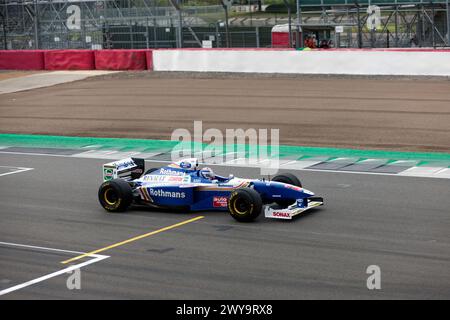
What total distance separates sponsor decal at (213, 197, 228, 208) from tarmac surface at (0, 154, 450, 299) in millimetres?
168

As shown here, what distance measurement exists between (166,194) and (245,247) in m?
2.68

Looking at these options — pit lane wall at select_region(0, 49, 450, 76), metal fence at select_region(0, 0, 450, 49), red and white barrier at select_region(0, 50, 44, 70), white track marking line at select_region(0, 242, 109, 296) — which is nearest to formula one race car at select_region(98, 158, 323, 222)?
white track marking line at select_region(0, 242, 109, 296)

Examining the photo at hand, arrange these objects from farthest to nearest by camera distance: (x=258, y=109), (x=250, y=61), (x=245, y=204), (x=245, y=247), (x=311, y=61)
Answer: (x=250, y=61), (x=311, y=61), (x=258, y=109), (x=245, y=204), (x=245, y=247)

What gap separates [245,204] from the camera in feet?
45.7

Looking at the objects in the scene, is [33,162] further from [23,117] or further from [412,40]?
[412,40]

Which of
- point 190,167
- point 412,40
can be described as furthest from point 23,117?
point 412,40

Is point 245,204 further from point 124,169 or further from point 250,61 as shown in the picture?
point 250,61

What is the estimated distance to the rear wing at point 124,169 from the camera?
1579 cm

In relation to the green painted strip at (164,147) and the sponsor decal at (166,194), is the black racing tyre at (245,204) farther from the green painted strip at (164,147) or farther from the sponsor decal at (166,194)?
the green painted strip at (164,147)

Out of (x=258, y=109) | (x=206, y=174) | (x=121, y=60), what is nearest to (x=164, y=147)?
(x=258, y=109)

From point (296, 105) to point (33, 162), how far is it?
9797 mm

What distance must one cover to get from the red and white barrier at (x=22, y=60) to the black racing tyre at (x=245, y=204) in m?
31.7

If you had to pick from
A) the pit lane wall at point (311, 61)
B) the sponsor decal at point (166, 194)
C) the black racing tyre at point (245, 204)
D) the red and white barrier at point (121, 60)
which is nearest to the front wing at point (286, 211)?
the black racing tyre at point (245, 204)
